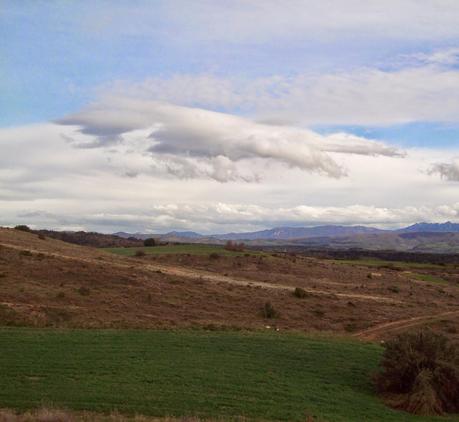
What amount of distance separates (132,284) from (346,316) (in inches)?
691

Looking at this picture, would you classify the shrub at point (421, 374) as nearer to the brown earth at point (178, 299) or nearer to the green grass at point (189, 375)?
the green grass at point (189, 375)

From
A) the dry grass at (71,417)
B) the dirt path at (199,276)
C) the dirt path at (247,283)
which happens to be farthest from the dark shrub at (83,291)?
the dry grass at (71,417)

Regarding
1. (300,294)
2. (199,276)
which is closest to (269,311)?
(300,294)

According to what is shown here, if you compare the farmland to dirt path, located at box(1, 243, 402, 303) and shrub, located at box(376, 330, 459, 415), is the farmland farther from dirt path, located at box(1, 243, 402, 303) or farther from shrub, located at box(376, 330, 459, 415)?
shrub, located at box(376, 330, 459, 415)

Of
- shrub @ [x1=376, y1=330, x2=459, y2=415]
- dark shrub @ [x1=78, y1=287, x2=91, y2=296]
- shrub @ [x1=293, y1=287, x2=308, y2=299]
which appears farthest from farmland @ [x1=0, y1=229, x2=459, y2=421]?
shrub @ [x1=376, y1=330, x2=459, y2=415]

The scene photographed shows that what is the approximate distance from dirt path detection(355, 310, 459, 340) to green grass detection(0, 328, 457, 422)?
29.7 ft

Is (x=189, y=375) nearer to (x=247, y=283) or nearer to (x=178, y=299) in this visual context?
(x=178, y=299)

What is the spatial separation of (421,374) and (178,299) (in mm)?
26221

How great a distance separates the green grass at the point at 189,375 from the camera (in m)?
18.1

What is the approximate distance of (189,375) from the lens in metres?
22.0

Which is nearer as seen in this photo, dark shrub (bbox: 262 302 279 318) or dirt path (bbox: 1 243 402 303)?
dark shrub (bbox: 262 302 279 318)

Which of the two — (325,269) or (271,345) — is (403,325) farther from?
(325,269)

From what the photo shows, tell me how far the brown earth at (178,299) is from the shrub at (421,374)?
14363 mm

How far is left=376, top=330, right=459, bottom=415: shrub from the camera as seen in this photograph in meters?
22.1
